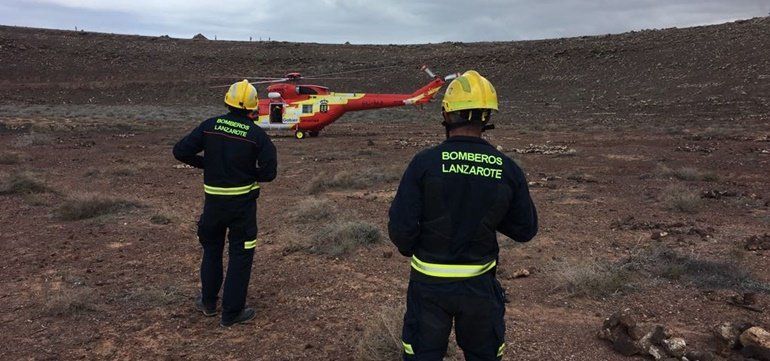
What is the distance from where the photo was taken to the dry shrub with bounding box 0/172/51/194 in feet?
37.2

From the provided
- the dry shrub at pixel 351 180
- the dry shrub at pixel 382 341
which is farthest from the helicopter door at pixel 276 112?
the dry shrub at pixel 382 341

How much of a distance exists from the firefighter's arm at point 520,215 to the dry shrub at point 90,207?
8.67m

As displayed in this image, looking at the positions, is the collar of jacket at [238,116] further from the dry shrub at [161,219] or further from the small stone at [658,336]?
the dry shrub at [161,219]

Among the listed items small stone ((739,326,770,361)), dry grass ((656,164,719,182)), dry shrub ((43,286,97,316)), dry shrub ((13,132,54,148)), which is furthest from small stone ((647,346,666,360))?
dry shrub ((13,132,54,148))

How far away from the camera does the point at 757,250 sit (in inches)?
278

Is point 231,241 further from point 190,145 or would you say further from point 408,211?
point 408,211

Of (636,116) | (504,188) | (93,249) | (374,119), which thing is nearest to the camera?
(504,188)

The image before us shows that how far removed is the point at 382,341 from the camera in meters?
4.54

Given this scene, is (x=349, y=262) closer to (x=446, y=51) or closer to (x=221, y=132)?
(x=221, y=132)

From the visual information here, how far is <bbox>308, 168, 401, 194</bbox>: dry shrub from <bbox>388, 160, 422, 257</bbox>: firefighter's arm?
9174 millimetres

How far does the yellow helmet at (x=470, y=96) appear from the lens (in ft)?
9.58

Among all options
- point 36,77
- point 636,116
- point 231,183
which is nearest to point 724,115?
point 636,116

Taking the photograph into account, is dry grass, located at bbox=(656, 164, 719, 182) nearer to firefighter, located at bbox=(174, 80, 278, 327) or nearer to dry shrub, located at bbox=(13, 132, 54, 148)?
firefighter, located at bbox=(174, 80, 278, 327)

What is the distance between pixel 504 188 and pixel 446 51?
195 feet
